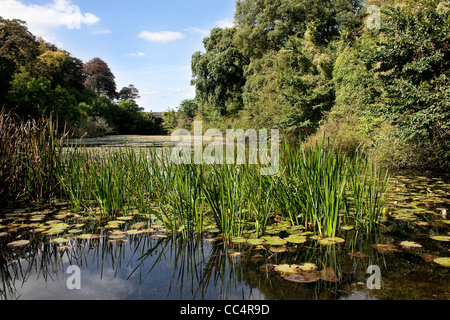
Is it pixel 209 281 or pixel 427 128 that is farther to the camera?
pixel 427 128

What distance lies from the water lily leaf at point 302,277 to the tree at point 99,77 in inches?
1740

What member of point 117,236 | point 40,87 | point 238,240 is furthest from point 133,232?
point 40,87

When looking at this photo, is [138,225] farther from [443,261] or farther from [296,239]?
[443,261]

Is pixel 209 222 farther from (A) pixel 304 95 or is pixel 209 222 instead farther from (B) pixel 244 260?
(A) pixel 304 95

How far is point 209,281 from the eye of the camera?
1715mm

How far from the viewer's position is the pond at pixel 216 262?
1.58 meters

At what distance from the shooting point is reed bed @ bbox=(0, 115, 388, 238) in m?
2.25

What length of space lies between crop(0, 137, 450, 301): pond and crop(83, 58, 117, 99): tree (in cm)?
4295

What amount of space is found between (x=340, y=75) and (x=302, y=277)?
39.2ft

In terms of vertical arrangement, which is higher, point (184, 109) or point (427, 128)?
point (184, 109)
